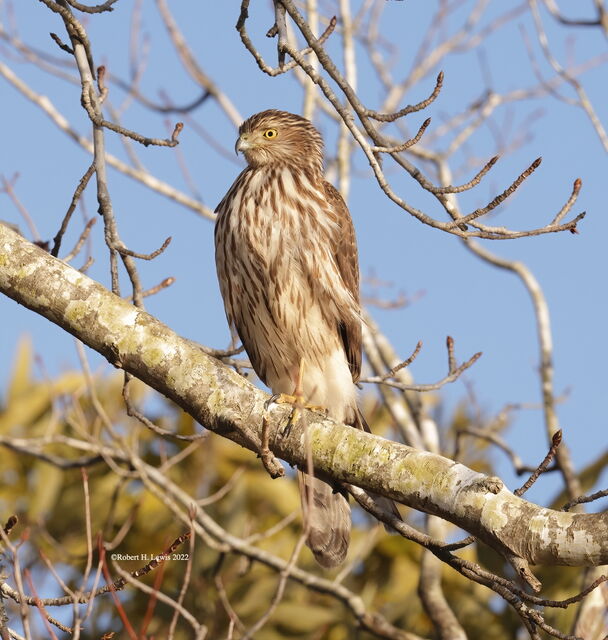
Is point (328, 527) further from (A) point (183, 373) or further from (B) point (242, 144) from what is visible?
(B) point (242, 144)

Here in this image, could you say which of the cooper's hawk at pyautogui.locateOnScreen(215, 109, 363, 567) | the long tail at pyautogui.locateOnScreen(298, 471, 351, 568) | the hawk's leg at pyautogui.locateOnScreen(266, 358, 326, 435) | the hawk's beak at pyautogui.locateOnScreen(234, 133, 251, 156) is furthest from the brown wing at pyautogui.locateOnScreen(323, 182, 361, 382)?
the long tail at pyautogui.locateOnScreen(298, 471, 351, 568)

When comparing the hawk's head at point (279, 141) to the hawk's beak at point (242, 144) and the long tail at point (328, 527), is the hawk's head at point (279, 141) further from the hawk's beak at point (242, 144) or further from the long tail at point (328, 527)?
the long tail at point (328, 527)

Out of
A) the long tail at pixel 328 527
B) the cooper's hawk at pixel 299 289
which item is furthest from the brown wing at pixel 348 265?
the long tail at pixel 328 527

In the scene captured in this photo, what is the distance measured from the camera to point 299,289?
4.88 metres

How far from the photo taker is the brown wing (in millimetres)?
5004

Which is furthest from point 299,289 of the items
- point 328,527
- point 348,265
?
point 328,527

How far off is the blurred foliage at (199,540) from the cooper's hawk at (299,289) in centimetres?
126

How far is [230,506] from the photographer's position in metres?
6.56

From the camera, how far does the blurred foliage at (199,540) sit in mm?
6188

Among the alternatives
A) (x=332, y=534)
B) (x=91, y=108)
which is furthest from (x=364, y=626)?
(x=91, y=108)

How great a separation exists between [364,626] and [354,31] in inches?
225

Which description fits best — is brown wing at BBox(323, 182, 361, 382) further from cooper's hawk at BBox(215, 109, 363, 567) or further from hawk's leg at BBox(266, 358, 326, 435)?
hawk's leg at BBox(266, 358, 326, 435)

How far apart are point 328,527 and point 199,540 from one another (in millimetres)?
1719

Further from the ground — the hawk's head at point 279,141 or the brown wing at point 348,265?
the hawk's head at point 279,141
